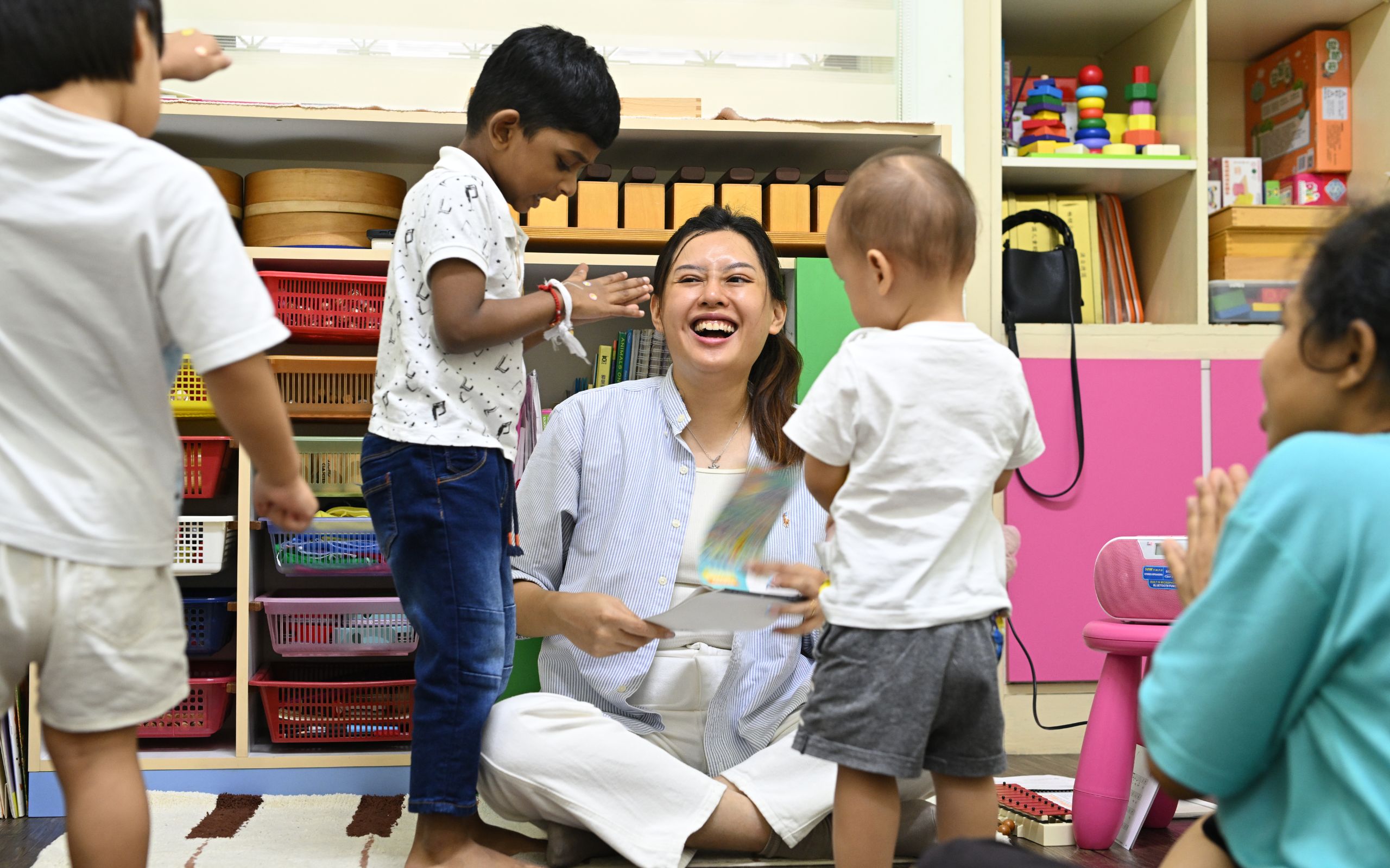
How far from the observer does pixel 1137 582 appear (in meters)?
1.63

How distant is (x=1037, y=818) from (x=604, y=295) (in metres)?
0.97

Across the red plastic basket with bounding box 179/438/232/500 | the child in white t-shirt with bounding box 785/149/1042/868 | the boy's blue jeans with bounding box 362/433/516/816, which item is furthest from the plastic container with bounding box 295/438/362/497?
the child in white t-shirt with bounding box 785/149/1042/868

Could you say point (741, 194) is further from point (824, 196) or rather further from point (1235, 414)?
point (1235, 414)

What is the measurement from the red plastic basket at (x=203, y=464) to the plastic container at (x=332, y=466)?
151 mm

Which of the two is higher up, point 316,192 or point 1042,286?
point 316,192

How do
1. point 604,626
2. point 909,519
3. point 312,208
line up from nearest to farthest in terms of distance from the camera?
1. point 909,519
2. point 604,626
3. point 312,208

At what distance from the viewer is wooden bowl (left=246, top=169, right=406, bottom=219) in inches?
84.3

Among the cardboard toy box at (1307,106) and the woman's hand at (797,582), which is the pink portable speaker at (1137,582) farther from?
the cardboard toy box at (1307,106)

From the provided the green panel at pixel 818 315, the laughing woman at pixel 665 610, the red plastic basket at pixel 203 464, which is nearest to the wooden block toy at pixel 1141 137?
the green panel at pixel 818 315

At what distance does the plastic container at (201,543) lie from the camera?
2.03m

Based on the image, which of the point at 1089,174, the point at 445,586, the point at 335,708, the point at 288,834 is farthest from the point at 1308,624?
the point at 1089,174

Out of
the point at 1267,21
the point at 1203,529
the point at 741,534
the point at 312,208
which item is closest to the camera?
the point at 1203,529

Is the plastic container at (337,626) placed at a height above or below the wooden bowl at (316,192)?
below

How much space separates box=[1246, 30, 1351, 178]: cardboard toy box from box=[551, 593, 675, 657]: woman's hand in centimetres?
200
